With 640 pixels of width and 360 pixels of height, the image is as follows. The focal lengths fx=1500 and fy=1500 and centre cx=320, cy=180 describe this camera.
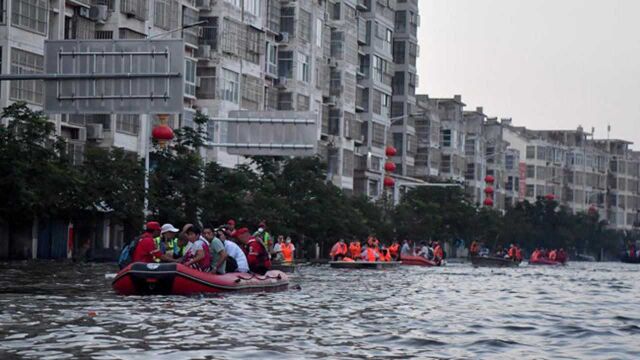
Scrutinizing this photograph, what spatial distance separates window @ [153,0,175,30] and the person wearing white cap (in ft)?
108

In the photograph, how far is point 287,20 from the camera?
270 feet

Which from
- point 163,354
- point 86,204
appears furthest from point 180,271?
point 86,204

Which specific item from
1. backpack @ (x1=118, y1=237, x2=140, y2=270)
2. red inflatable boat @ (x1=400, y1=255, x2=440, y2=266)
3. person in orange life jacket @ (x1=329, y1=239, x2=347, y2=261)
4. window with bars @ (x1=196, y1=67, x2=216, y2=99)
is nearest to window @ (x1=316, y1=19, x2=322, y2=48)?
window with bars @ (x1=196, y1=67, x2=216, y2=99)

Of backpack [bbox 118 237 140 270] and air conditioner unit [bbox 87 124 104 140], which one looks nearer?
backpack [bbox 118 237 140 270]

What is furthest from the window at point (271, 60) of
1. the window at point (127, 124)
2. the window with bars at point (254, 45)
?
the window at point (127, 124)

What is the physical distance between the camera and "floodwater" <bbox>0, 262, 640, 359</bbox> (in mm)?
18516

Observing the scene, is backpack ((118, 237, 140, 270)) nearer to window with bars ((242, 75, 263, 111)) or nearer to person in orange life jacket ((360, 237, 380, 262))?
person in orange life jacket ((360, 237, 380, 262))

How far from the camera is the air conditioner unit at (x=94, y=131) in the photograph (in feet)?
198

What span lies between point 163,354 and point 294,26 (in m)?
65.6

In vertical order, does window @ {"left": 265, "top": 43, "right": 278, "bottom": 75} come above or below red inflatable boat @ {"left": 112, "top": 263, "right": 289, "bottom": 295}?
above

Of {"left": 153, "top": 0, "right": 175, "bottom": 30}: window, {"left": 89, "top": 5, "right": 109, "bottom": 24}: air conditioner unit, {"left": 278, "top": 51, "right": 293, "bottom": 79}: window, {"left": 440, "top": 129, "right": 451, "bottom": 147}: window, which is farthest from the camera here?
{"left": 440, "top": 129, "right": 451, "bottom": 147}: window

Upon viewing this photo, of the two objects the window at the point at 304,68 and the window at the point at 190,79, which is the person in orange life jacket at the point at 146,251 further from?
the window at the point at 304,68

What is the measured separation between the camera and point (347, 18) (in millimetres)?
93125

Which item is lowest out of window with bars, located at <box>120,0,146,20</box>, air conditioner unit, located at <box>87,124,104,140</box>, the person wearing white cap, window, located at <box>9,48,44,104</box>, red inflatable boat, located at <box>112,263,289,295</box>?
red inflatable boat, located at <box>112,263,289,295</box>
